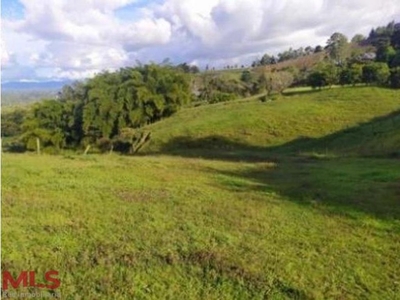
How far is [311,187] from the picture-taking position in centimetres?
1831

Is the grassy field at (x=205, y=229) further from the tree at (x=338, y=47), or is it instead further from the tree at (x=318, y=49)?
the tree at (x=318, y=49)

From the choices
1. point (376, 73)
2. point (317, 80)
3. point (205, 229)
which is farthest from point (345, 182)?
point (317, 80)

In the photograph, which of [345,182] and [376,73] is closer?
[345,182]

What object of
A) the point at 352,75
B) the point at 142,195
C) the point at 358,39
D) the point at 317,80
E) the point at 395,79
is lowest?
the point at 142,195

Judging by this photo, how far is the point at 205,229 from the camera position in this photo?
1244 cm

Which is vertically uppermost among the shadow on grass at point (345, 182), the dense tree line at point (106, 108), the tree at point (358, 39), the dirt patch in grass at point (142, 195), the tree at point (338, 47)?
the tree at point (358, 39)

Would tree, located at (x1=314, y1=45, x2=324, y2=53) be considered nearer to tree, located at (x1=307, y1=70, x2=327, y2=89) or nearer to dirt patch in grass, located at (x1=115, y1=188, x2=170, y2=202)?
tree, located at (x1=307, y1=70, x2=327, y2=89)

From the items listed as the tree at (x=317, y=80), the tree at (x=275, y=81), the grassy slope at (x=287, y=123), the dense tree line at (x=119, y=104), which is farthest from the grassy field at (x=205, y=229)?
the tree at (x=275, y=81)

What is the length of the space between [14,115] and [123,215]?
327 ft

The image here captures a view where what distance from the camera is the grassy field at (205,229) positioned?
948 centimetres

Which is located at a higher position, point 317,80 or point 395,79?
point 317,80

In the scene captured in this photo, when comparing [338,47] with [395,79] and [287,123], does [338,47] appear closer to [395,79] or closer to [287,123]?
[395,79]

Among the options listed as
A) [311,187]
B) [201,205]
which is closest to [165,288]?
[201,205]

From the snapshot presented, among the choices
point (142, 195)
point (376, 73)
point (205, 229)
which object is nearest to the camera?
point (205, 229)
